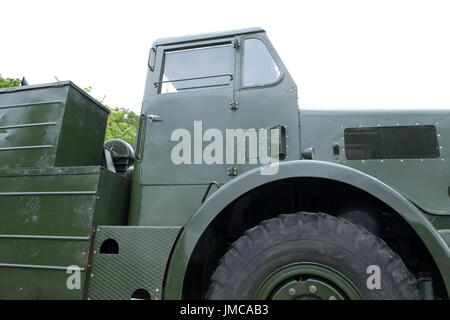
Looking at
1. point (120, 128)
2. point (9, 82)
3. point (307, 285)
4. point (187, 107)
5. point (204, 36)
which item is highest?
point (120, 128)

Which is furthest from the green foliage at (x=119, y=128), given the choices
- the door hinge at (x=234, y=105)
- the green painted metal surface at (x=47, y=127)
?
the door hinge at (x=234, y=105)

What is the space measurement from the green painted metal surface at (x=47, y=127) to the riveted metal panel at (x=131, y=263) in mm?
1111

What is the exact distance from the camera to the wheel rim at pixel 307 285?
2295 millimetres

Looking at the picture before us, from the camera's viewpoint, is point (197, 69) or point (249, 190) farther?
point (197, 69)

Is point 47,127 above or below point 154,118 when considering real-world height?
below

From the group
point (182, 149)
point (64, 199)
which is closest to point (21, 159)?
point (64, 199)

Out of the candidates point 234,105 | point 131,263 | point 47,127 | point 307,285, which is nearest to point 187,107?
point 234,105

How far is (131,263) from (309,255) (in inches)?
53.1

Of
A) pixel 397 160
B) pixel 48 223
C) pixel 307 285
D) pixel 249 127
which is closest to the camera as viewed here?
pixel 307 285

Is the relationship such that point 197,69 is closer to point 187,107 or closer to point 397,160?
point 187,107

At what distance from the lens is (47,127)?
3438mm

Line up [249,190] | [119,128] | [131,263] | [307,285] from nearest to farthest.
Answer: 1. [307,285]
2. [249,190]
3. [131,263]
4. [119,128]

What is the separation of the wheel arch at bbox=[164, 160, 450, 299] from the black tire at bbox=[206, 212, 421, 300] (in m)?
0.25
